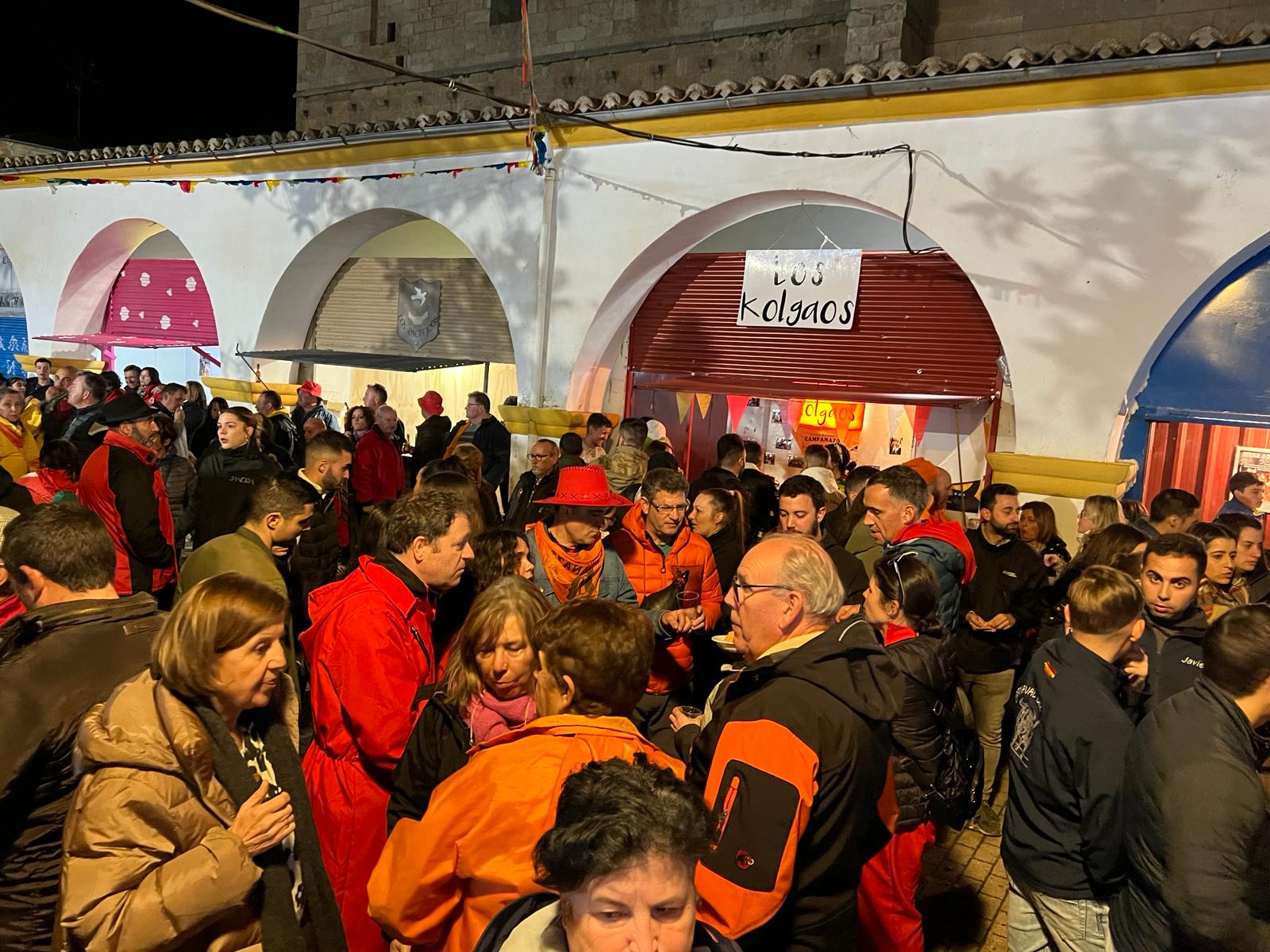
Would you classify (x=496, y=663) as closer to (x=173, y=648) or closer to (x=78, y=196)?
(x=173, y=648)

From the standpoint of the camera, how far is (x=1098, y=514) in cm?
620

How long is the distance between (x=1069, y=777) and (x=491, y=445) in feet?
27.2

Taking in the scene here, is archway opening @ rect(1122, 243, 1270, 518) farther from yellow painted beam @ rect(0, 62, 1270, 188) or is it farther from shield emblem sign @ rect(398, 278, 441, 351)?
shield emblem sign @ rect(398, 278, 441, 351)

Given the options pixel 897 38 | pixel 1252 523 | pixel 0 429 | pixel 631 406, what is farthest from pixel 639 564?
pixel 897 38

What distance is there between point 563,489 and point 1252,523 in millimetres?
4220

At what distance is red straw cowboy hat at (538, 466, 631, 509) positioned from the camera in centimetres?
456

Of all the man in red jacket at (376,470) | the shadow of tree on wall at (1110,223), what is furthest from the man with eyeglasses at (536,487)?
the shadow of tree on wall at (1110,223)

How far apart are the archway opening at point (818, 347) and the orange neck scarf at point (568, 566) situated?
17.4 ft

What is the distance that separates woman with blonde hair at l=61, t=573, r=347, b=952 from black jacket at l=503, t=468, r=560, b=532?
3.90 m

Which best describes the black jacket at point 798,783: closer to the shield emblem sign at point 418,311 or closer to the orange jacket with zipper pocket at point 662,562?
the orange jacket with zipper pocket at point 662,562

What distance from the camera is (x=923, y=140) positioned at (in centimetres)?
856

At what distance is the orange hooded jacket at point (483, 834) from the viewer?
85.0 inches

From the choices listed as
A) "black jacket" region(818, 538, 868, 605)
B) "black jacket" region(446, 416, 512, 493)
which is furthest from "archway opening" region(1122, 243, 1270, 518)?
"black jacket" region(446, 416, 512, 493)

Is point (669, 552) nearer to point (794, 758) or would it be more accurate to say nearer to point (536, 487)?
point (536, 487)
